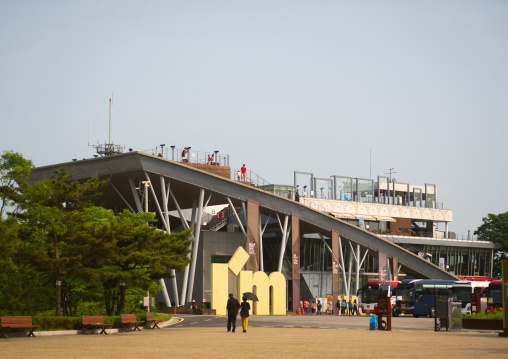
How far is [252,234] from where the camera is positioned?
210ft

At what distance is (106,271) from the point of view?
34469mm

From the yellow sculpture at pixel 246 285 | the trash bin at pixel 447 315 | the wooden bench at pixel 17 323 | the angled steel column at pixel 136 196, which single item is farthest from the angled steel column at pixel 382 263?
the wooden bench at pixel 17 323

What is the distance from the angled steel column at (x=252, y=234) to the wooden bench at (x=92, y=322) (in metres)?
33.4

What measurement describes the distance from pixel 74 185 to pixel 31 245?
392 centimetres

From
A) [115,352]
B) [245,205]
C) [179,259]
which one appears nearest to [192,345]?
[115,352]

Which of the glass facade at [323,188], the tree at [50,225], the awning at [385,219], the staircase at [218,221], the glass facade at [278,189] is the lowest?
the tree at [50,225]

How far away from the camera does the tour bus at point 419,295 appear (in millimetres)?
58719

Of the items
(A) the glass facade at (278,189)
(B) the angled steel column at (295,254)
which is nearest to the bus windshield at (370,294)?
(B) the angled steel column at (295,254)

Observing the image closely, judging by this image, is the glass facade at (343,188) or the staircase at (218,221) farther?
the glass facade at (343,188)

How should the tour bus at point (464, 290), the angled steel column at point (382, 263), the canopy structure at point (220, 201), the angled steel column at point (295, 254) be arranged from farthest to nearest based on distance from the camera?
the angled steel column at point (382, 263) → the angled steel column at point (295, 254) → the canopy structure at point (220, 201) → the tour bus at point (464, 290)

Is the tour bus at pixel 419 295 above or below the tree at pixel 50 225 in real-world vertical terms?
below

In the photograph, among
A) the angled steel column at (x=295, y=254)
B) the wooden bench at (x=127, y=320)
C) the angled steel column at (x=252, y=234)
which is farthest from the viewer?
the angled steel column at (x=295, y=254)

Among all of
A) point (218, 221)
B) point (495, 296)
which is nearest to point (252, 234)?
point (218, 221)

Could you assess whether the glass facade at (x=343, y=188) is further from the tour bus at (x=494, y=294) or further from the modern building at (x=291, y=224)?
the tour bus at (x=494, y=294)
